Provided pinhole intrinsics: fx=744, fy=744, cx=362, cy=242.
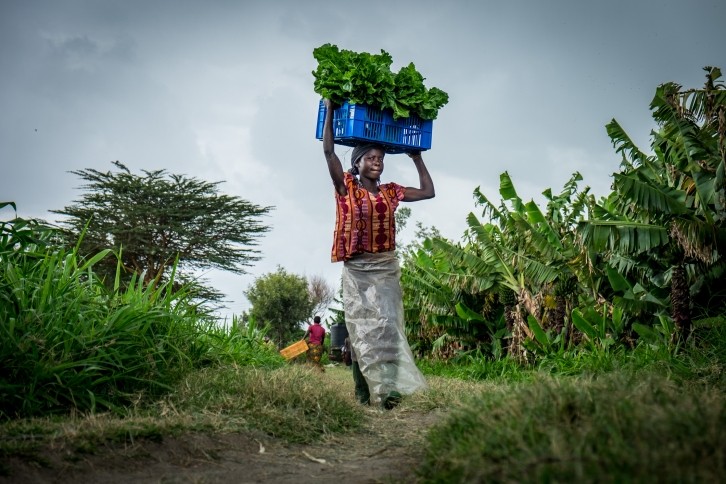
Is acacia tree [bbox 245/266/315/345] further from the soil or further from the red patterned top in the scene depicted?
the soil

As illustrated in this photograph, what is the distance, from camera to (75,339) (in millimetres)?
6160

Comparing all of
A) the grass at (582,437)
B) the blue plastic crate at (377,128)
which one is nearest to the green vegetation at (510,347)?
the grass at (582,437)

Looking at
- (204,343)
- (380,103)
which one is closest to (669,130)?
(380,103)

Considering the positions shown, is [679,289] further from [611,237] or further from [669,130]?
[669,130]

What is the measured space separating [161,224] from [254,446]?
30.4m

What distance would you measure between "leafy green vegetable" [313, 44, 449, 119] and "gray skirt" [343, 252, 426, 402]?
5.13ft

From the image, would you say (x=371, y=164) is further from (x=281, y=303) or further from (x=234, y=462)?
(x=281, y=303)

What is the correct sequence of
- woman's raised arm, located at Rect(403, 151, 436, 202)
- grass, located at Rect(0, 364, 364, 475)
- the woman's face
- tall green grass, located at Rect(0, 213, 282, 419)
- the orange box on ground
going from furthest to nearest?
the orange box on ground < woman's raised arm, located at Rect(403, 151, 436, 202) < the woman's face < tall green grass, located at Rect(0, 213, 282, 419) < grass, located at Rect(0, 364, 364, 475)

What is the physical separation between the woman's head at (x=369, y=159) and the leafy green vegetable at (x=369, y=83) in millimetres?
402

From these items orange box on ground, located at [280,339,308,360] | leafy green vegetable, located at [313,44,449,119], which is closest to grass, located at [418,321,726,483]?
leafy green vegetable, located at [313,44,449,119]

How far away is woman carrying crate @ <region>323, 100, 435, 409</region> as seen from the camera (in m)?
7.48

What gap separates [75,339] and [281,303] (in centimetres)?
3355

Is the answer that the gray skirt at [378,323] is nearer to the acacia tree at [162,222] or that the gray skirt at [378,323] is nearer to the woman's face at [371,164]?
the woman's face at [371,164]

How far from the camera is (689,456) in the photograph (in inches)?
115
